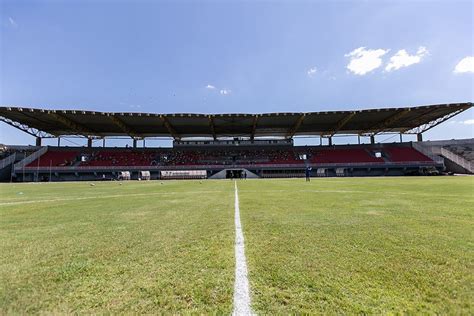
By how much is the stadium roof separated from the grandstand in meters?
0.18

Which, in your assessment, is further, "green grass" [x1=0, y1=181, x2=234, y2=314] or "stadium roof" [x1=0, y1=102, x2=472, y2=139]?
"stadium roof" [x1=0, y1=102, x2=472, y2=139]

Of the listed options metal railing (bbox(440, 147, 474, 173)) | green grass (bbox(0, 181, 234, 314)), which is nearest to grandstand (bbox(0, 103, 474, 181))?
metal railing (bbox(440, 147, 474, 173))

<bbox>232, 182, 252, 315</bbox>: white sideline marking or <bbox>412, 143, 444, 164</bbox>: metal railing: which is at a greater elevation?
<bbox>412, 143, 444, 164</bbox>: metal railing

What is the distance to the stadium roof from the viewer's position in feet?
142

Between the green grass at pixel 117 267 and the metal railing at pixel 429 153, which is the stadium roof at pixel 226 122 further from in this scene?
the green grass at pixel 117 267

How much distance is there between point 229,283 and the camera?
8.96 ft

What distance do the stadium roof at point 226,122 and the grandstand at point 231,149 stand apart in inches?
7.0

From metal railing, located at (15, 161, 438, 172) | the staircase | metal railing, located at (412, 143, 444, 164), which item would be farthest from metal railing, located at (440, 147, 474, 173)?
metal railing, located at (15, 161, 438, 172)

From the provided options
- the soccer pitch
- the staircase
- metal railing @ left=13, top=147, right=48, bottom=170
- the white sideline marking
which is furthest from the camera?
the staircase

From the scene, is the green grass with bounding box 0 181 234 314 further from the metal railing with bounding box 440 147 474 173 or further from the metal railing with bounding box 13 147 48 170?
the metal railing with bounding box 440 147 474 173

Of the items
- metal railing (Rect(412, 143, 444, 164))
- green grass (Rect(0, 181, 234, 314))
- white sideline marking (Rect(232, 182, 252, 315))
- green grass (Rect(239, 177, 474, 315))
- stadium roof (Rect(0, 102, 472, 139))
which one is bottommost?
green grass (Rect(239, 177, 474, 315))

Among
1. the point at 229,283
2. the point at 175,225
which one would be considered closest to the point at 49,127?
the point at 175,225

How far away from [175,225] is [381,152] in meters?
63.3

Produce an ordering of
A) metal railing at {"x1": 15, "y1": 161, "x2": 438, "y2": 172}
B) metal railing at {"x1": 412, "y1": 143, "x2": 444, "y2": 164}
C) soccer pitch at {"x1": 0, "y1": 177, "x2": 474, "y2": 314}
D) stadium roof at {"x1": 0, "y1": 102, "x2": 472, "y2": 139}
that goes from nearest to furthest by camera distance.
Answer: soccer pitch at {"x1": 0, "y1": 177, "x2": 474, "y2": 314}
stadium roof at {"x1": 0, "y1": 102, "x2": 472, "y2": 139}
metal railing at {"x1": 15, "y1": 161, "x2": 438, "y2": 172}
metal railing at {"x1": 412, "y1": 143, "x2": 444, "y2": 164}
